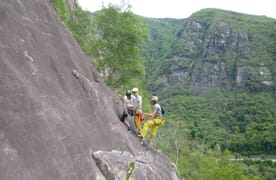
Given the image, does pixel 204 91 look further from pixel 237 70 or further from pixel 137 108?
pixel 137 108

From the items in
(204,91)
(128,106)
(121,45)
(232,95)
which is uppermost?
(121,45)

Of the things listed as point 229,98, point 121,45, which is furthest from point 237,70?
point 121,45

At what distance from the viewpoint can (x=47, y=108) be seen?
9.99 m

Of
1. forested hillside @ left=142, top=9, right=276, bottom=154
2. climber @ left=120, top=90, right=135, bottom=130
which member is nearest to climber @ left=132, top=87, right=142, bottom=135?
climber @ left=120, top=90, right=135, bottom=130

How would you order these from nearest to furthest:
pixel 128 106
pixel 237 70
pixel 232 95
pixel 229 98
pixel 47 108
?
pixel 47 108
pixel 128 106
pixel 229 98
pixel 232 95
pixel 237 70

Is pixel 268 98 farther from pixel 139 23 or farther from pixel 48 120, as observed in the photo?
pixel 48 120

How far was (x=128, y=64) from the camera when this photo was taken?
27.1 metres

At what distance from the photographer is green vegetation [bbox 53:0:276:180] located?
27562mm

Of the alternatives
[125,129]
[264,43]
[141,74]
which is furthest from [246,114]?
[125,129]

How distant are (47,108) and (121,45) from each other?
1801 centimetres

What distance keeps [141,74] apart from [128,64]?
157 centimetres

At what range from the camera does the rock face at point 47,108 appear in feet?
28.1

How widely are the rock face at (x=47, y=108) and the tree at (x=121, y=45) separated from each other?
12.5 m

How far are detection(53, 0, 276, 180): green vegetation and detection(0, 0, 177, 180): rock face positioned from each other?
1315cm
